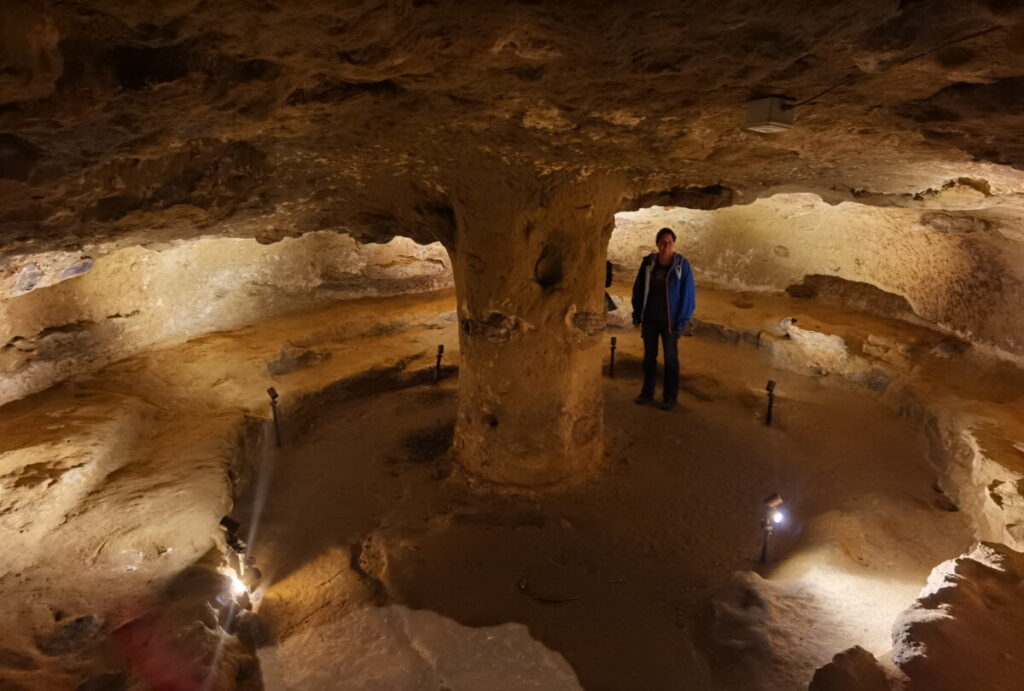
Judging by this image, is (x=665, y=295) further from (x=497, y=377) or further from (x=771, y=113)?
(x=771, y=113)

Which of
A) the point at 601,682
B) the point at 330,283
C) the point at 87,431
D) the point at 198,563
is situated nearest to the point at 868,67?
the point at 601,682

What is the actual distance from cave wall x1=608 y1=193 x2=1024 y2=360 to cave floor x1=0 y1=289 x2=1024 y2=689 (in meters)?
0.66

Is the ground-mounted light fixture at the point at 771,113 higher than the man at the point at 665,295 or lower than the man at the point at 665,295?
higher

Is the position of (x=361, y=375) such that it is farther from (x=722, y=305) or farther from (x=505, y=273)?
(x=722, y=305)

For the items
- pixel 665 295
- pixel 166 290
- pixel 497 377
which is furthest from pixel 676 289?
pixel 166 290

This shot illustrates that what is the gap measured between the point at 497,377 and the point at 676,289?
7.10 ft

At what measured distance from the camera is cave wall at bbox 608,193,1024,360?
673cm

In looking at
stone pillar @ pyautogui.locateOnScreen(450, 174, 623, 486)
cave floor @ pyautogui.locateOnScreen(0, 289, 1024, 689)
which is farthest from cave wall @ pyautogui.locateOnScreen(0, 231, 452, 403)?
stone pillar @ pyautogui.locateOnScreen(450, 174, 623, 486)

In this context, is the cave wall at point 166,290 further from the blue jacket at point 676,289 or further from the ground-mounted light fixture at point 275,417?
the blue jacket at point 676,289

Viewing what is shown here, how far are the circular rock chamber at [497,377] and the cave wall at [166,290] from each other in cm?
5

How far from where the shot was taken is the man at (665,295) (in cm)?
590

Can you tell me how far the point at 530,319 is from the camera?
15.4ft

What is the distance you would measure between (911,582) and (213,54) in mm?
4614

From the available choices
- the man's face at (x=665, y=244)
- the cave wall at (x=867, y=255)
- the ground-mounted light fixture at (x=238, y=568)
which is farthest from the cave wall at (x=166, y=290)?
the man's face at (x=665, y=244)
